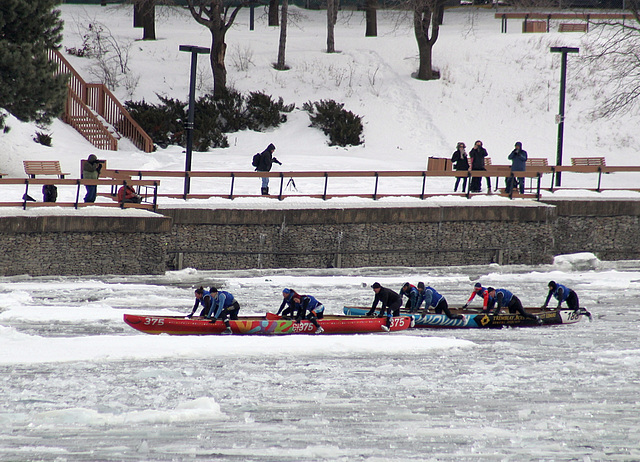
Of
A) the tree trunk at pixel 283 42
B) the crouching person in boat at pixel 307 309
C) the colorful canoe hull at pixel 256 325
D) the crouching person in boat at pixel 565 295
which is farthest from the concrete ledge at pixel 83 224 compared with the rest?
the tree trunk at pixel 283 42

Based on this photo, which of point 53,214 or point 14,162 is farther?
point 14,162

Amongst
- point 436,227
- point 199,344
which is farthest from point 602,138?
point 199,344

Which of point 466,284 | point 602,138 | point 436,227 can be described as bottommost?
point 466,284

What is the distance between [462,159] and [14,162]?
14060mm

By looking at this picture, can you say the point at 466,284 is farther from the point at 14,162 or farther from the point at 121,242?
the point at 14,162

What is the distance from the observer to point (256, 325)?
14.6 metres

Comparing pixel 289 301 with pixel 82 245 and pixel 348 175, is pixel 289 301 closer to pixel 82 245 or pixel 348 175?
pixel 82 245

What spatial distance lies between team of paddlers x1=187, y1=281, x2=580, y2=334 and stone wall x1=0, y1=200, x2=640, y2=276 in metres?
4.22

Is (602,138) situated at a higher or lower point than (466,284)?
higher

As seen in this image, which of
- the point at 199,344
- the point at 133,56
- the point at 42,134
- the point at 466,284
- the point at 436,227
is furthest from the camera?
the point at 133,56

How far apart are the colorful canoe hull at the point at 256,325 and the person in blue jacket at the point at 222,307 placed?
0.35ft

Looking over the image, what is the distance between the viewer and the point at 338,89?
36.1 metres

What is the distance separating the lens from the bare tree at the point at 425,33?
35.9 meters

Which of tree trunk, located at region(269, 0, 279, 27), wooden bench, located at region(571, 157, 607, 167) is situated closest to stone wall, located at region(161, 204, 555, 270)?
wooden bench, located at region(571, 157, 607, 167)
